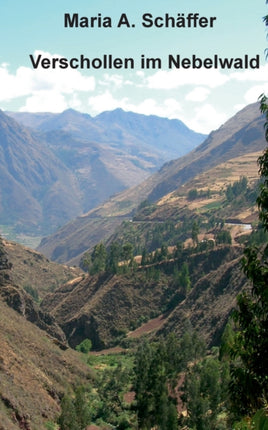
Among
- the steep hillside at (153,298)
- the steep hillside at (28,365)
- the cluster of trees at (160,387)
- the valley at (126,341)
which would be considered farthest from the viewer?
the steep hillside at (153,298)

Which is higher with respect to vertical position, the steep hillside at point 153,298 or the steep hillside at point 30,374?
the steep hillside at point 30,374

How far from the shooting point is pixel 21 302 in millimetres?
94188

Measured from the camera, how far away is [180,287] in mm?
137125

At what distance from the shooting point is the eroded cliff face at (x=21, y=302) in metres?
93.4

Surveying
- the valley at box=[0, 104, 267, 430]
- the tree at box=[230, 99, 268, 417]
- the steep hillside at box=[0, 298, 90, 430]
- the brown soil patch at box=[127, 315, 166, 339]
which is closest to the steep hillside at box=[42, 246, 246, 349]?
the valley at box=[0, 104, 267, 430]

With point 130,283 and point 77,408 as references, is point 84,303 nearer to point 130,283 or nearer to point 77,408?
point 130,283

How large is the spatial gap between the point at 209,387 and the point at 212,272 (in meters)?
70.2

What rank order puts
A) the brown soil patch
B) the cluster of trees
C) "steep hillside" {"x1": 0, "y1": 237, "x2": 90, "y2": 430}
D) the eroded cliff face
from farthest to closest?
the brown soil patch → the eroded cliff face → the cluster of trees → "steep hillside" {"x1": 0, "y1": 237, "x2": 90, "y2": 430}

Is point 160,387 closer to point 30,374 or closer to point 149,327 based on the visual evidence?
point 30,374

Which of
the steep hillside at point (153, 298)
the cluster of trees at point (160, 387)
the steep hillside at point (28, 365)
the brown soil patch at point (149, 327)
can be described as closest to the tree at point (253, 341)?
the steep hillside at point (28, 365)

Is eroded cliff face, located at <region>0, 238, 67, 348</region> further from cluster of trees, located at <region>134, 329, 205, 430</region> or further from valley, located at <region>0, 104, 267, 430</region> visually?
cluster of trees, located at <region>134, 329, 205, 430</region>

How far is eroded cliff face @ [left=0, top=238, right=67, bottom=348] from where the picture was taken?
93375 millimetres

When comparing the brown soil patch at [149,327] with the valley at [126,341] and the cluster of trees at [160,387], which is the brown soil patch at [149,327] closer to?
the valley at [126,341]

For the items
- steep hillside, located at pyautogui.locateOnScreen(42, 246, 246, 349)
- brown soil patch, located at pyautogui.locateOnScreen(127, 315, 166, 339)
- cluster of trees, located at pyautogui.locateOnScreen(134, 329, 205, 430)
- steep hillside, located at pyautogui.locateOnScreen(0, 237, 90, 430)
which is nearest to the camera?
steep hillside, located at pyautogui.locateOnScreen(0, 237, 90, 430)
